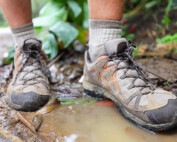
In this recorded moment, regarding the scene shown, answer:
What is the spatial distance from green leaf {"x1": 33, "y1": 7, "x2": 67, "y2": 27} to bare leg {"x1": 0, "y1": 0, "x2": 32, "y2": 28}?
33.3 inches

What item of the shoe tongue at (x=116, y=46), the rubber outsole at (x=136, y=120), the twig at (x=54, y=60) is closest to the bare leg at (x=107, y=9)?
the shoe tongue at (x=116, y=46)

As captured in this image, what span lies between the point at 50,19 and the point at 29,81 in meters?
1.36

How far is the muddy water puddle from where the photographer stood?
80cm

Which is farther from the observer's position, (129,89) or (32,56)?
(32,56)

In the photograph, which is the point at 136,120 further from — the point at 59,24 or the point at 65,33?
the point at 59,24

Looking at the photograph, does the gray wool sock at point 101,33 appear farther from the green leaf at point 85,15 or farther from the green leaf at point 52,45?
the green leaf at point 85,15

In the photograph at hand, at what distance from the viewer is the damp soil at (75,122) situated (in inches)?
31.5

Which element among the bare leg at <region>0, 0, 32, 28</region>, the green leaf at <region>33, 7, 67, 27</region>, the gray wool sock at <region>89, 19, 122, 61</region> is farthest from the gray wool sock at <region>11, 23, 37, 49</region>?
the green leaf at <region>33, 7, 67, 27</region>

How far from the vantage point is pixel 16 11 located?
120 centimetres

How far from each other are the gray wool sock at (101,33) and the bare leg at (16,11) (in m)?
0.47

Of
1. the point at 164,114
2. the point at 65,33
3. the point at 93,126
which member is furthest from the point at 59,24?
the point at 164,114

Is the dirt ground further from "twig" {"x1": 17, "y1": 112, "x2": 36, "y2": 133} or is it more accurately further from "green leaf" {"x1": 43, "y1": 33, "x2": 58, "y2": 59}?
"green leaf" {"x1": 43, "y1": 33, "x2": 58, "y2": 59}

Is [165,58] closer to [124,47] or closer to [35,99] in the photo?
[124,47]

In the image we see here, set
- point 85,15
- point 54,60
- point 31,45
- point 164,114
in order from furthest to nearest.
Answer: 1. point 85,15
2. point 54,60
3. point 31,45
4. point 164,114
